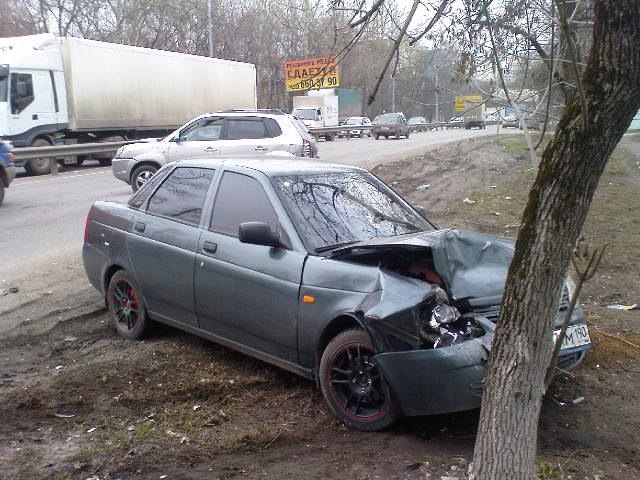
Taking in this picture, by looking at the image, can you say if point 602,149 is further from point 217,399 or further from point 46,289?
point 46,289

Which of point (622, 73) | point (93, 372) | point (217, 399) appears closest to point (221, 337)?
point (217, 399)

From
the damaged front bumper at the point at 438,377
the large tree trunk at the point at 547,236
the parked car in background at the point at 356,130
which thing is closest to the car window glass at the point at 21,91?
the damaged front bumper at the point at 438,377

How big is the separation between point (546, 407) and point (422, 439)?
95 centimetres

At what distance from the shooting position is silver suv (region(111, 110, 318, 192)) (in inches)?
568

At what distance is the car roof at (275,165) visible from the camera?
215 inches

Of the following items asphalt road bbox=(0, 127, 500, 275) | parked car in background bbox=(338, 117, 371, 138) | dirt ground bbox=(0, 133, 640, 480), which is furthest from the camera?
parked car in background bbox=(338, 117, 371, 138)

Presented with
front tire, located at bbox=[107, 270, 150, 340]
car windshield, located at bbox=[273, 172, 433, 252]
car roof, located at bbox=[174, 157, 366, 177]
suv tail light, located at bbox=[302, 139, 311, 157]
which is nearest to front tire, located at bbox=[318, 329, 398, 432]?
car windshield, located at bbox=[273, 172, 433, 252]

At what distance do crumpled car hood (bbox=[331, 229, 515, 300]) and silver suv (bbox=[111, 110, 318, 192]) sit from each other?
9623mm

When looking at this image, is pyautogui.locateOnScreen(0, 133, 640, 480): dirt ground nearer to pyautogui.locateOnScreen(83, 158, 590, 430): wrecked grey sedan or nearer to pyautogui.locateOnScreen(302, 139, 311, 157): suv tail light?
pyautogui.locateOnScreen(83, 158, 590, 430): wrecked grey sedan

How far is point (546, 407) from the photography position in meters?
4.61

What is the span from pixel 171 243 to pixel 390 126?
36.9 metres

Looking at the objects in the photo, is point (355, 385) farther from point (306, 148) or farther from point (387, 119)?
point (387, 119)

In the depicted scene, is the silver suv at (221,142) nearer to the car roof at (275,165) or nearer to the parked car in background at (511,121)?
the car roof at (275,165)

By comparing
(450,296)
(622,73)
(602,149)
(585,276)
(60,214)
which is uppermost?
(622,73)
